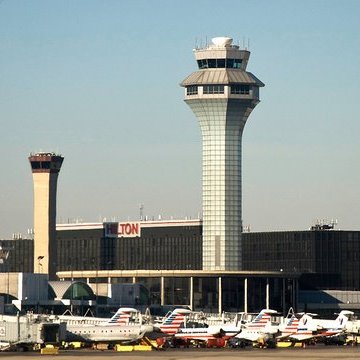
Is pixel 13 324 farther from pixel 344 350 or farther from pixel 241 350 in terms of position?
pixel 344 350

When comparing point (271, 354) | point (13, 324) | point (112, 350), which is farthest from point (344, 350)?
point (13, 324)

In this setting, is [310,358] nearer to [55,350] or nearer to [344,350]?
[344,350]

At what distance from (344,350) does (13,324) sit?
153 ft

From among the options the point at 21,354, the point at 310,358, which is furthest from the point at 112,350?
the point at 310,358

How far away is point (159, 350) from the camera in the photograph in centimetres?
19512

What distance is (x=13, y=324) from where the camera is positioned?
197 m

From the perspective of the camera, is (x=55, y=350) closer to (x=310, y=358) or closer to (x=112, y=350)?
(x=112, y=350)

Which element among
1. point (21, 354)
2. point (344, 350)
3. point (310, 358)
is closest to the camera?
point (310, 358)

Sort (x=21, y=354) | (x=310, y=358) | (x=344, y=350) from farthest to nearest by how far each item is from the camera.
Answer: (x=344, y=350), (x=21, y=354), (x=310, y=358)

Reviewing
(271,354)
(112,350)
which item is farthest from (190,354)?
(112,350)

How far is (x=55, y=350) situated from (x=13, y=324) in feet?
46.2

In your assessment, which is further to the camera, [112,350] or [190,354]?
[112,350]

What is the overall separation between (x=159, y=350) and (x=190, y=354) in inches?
765

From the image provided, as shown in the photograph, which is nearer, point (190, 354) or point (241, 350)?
point (190, 354)
